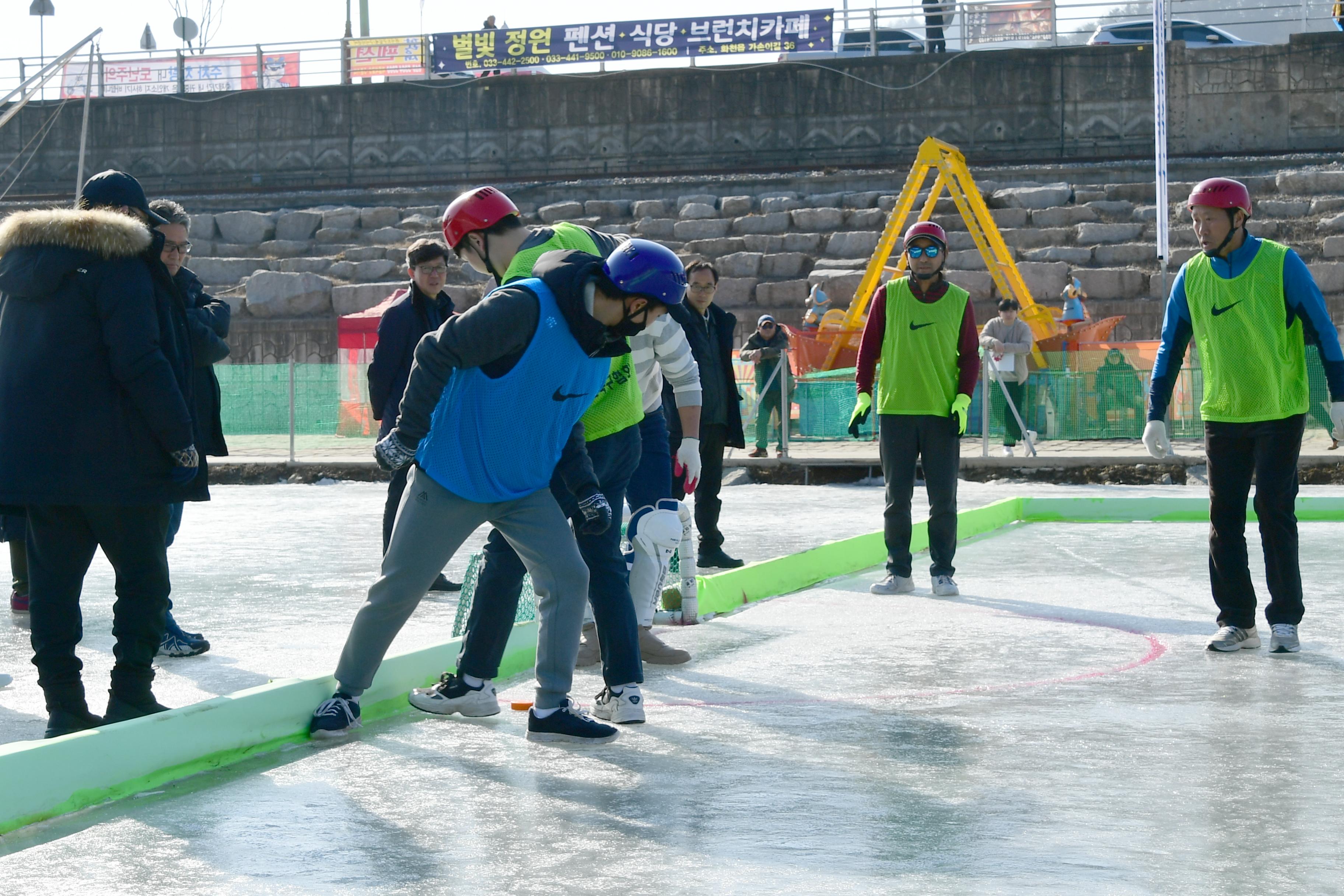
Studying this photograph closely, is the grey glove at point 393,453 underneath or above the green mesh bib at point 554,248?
underneath

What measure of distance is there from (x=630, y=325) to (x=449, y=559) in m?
0.81

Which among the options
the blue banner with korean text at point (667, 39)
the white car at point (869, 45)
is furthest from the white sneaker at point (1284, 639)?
the white car at point (869, 45)

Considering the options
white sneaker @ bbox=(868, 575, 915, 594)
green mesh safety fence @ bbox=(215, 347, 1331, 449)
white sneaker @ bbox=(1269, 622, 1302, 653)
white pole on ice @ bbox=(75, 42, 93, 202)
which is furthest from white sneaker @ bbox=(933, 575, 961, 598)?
white pole on ice @ bbox=(75, 42, 93, 202)

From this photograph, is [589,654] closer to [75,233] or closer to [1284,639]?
[75,233]

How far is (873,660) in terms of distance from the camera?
18.4ft

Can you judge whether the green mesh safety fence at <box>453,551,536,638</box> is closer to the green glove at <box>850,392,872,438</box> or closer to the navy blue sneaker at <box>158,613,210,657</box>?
the navy blue sneaker at <box>158,613,210,657</box>

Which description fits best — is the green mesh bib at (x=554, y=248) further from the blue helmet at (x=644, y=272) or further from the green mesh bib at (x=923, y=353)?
the green mesh bib at (x=923, y=353)

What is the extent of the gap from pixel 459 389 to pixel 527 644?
157 centimetres

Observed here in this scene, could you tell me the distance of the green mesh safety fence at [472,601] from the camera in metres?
4.98

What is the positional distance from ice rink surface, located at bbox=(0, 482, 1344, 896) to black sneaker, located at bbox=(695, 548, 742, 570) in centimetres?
136

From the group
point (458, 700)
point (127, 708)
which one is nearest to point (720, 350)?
point (458, 700)

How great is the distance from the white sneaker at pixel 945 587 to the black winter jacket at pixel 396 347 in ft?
8.29

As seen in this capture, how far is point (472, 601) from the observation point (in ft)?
15.7

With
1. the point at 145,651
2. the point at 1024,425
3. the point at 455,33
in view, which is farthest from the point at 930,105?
the point at 145,651
